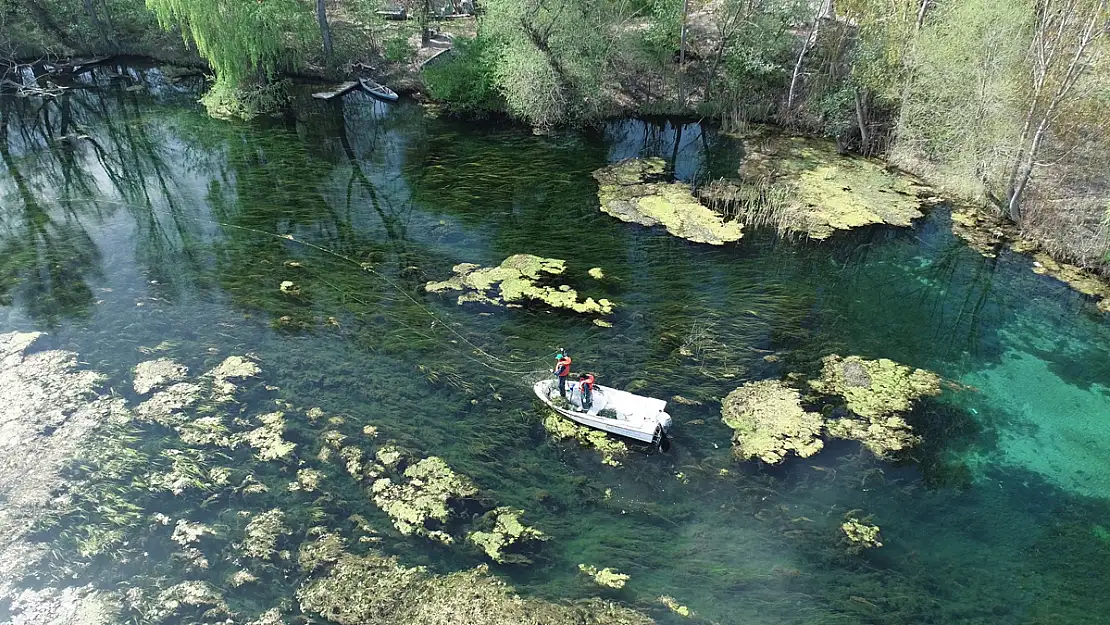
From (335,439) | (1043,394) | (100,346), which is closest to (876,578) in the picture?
(1043,394)

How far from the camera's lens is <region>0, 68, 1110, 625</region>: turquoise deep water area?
40.1 feet

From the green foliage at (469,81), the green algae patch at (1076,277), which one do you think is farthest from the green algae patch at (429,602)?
the green foliage at (469,81)

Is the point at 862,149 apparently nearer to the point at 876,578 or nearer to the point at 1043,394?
the point at 1043,394

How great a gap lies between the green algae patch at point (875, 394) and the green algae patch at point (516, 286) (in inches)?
253

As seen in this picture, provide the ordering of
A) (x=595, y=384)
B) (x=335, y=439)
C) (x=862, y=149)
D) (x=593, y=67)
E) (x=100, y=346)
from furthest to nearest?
(x=593, y=67) → (x=862, y=149) → (x=100, y=346) → (x=595, y=384) → (x=335, y=439)

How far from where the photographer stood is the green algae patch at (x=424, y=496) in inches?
504

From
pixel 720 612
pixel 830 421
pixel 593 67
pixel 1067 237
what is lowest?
pixel 720 612

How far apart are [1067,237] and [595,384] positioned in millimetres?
18035

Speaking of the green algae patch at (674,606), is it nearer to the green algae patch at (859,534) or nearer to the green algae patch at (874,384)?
the green algae patch at (859,534)

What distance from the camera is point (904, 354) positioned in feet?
57.6

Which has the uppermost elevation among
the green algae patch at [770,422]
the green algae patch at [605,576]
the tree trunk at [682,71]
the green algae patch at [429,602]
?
the tree trunk at [682,71]

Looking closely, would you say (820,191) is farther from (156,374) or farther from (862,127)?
(156,374)

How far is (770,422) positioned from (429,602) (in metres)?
8.64

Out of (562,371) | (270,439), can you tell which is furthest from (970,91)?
(270,439)
